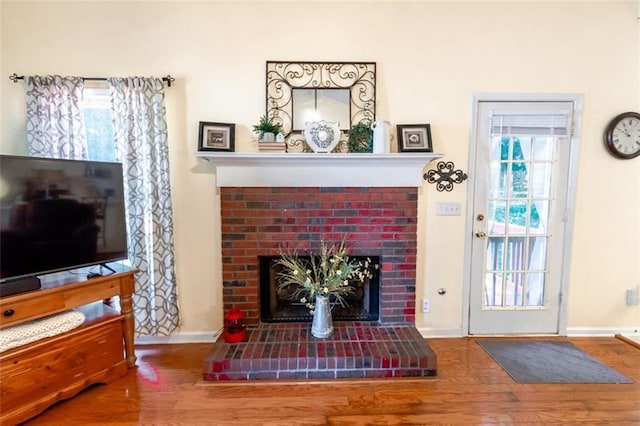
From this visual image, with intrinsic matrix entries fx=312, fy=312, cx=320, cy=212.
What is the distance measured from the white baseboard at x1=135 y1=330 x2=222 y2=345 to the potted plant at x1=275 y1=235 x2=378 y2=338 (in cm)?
76

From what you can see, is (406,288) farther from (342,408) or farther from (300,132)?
(300,132)

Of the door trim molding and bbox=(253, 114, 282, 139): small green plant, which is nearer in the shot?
bbox=(253, 114, 282, 139): small green plant

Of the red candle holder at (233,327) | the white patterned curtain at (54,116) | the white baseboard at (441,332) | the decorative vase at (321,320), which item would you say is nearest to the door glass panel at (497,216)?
the white baseboard at (441,332)

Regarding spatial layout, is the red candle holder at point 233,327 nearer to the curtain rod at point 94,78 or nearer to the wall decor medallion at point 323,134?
the wall decor medallion at point 323,134

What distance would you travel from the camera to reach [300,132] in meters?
2.47

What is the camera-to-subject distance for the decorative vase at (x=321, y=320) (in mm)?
2312

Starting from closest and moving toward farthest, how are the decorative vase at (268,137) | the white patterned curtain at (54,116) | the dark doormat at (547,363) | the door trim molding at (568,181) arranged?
the dark doormat at (547,363)
the white patterned curtain at (54,116)
the decorative vase at (268,137)
the door trim molding at (568,181)

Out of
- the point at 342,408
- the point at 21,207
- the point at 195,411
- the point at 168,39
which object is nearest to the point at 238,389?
the point at 195,411

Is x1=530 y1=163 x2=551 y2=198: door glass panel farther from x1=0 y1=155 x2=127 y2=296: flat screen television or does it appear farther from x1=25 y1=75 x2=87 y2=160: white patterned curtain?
x1=25 y1=75 x2=87 y2=160: white patterned curtain

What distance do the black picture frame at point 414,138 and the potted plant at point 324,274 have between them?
855mm

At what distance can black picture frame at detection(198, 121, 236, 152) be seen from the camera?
2.38 metres

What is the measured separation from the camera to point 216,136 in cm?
240

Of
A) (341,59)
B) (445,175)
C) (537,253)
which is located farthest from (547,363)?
(341,59)

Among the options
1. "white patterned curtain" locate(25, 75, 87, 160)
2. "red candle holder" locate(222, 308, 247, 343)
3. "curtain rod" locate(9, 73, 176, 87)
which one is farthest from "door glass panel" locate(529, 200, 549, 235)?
"white patterned curtain" locate(25, 75, 87, 160)
